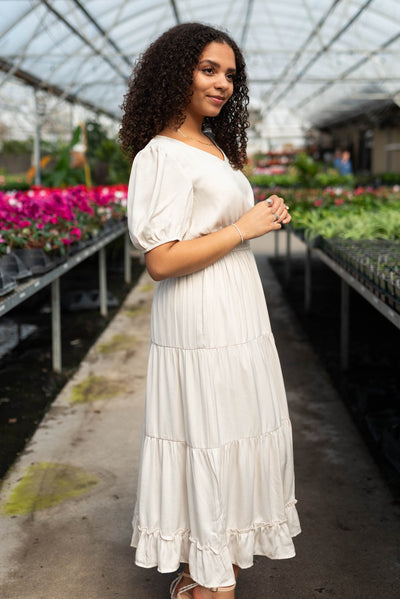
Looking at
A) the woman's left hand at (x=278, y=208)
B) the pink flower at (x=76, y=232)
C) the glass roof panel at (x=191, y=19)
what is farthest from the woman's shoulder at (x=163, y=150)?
the glass roof panel at (x=191, y=19)

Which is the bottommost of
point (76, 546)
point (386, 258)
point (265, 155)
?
point (76, 546)

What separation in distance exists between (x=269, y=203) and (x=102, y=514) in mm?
1452

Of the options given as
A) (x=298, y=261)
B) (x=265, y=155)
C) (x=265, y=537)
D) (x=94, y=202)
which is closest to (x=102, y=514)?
(x=265, y=537)

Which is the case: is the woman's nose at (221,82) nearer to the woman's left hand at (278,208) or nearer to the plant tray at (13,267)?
the woman's left hand at (278,208)

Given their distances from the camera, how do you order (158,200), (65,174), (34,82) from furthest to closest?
(34,82)
(65,174)
(158,200)

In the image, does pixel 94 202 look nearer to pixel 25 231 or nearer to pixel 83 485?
pixel 25 231

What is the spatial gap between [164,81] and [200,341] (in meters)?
0.62

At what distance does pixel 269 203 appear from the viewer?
64.0 inches

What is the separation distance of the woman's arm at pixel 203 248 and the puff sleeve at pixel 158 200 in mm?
26

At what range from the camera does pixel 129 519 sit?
8.09ft

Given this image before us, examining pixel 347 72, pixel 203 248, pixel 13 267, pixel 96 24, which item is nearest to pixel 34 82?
pixel 96 24

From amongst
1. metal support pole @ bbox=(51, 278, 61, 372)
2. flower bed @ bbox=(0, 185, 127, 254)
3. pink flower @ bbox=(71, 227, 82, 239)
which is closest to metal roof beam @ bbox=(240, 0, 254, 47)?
flower bed @ bbox=(0, 185, 127, 254)

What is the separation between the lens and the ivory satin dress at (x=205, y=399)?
5.11 feet

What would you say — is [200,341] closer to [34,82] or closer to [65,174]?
[65,174]
